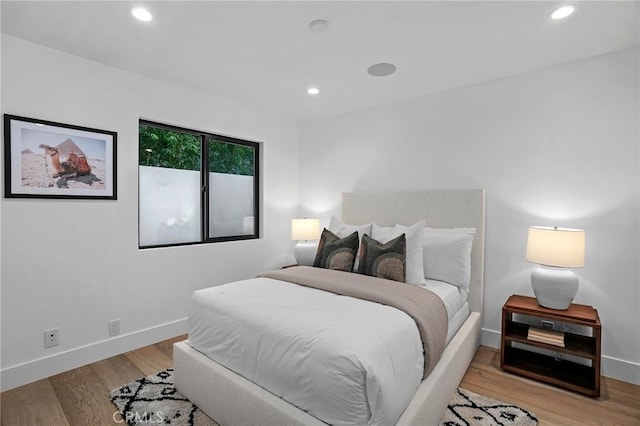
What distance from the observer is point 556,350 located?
90.8 inches

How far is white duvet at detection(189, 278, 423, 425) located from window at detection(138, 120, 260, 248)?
4.62 feet

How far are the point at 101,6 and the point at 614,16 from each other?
3.11 meters

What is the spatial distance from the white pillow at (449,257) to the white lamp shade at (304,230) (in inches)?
57.2

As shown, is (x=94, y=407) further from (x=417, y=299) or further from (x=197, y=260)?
(x=417, y=299)

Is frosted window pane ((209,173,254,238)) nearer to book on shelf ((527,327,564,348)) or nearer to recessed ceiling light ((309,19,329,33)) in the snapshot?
recessed ceiling light ((309,19,329,33))

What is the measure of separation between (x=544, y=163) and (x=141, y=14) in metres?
3.15

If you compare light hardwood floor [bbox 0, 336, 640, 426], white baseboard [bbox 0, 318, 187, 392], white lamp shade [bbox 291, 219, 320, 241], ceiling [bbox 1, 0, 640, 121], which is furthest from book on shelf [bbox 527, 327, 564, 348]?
white baseboard [bbox 0, 318, 187, 392]

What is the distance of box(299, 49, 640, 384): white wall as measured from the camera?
2414 mm

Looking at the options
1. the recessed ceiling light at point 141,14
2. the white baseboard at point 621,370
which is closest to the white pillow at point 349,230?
the white baseboard at point 621,370

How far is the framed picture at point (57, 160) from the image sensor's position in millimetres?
2268

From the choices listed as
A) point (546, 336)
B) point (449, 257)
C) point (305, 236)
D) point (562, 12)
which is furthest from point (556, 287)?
point (305, 236)

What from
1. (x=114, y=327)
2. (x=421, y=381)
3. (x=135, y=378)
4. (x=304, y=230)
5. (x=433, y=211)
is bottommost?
(x=135, y=378)

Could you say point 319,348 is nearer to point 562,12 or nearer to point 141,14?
point 141,14

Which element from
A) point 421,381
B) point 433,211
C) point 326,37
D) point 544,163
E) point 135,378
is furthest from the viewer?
point 433,211
